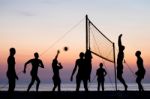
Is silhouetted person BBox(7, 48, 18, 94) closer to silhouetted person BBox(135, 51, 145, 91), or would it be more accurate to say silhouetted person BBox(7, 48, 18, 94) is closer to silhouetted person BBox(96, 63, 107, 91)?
silhouetted person BBox(135, 51, 145, 91)

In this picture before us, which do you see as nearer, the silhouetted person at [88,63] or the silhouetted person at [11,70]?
the silhouetted person at [11,70]

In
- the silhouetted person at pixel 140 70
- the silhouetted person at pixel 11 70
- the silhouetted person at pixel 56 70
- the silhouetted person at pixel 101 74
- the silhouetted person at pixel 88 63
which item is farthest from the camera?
the silhouetted person at pixel 101 74

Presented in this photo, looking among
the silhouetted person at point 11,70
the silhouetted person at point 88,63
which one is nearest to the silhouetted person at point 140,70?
the silhouetted person at point 88,63

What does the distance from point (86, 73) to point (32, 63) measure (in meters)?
2.78

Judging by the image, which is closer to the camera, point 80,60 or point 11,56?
point 11,56

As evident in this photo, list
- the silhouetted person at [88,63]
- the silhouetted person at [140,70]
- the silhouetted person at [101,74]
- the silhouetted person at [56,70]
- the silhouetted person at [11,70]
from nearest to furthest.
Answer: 1. the silhouetted person at [11,70]
2. the silhouetted person at [88,63]
3. the silhouetted person at [140,70]
4. the silhouetted person at [56,70]
5. the silhouetted person at [101,74]

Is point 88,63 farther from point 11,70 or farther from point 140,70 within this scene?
point 11,70

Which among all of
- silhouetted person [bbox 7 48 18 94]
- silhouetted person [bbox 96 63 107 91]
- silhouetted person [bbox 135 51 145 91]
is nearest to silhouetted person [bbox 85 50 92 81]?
silhouetted person [bbox 135 51 145 91]

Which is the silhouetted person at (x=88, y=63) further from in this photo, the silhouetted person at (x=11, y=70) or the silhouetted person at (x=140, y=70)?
the silhouetted person at (x=11, y=70)
